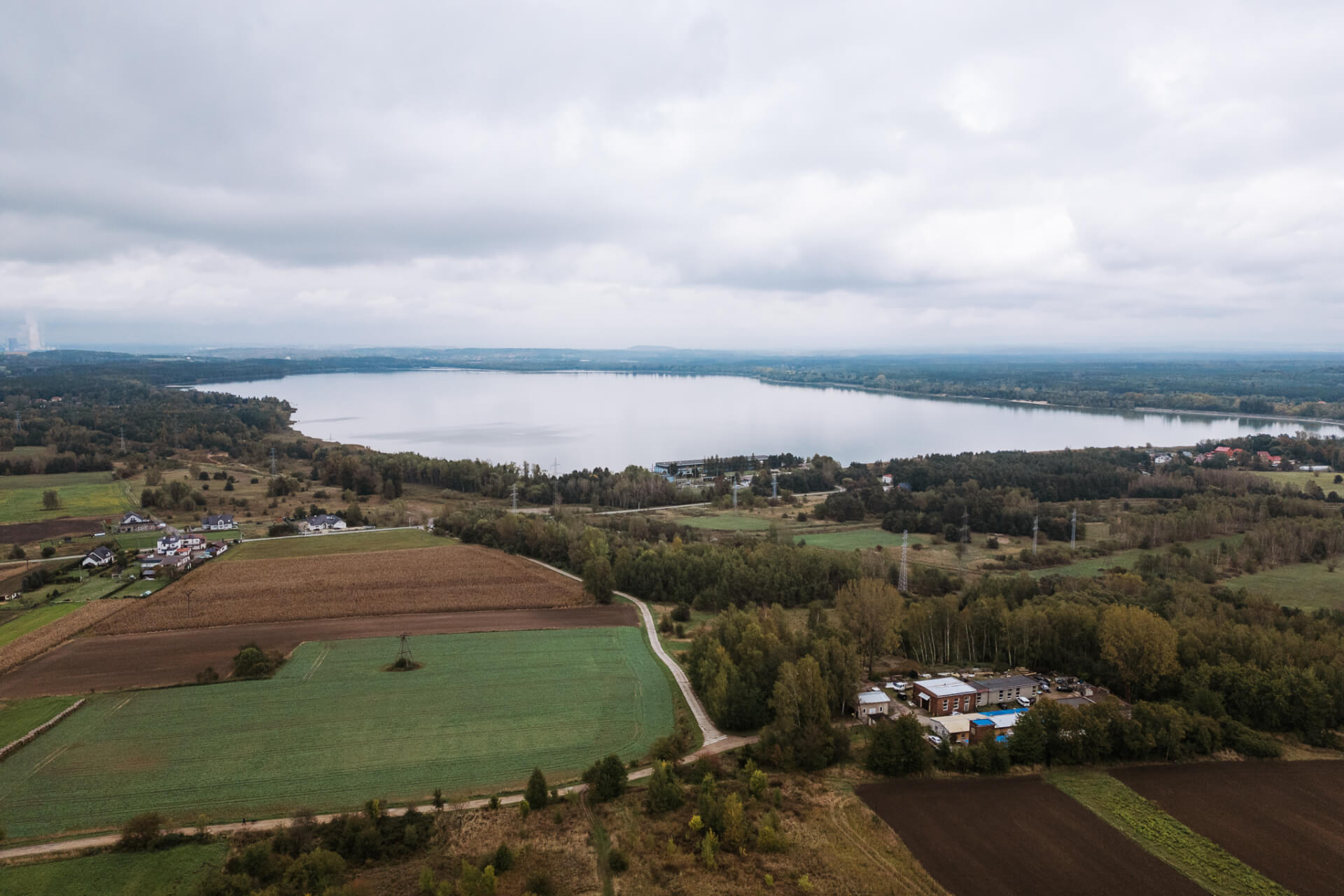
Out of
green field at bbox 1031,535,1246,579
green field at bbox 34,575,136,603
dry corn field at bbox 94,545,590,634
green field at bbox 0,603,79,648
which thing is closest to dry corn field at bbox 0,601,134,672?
green field at bbox 0,603,79,648

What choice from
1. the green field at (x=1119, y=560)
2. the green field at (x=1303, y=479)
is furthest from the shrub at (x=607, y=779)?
the green field at (x=1303, y=479)

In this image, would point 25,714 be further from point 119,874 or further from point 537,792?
point 537,792

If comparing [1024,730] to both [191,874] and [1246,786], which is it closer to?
[1246,786]

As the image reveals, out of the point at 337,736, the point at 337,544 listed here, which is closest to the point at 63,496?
the point at 337,544

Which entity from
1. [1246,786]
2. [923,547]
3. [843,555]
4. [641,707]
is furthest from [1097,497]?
[641,707]

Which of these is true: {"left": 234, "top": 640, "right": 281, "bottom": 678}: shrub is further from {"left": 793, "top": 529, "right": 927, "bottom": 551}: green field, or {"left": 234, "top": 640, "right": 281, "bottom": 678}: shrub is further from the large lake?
the large lake
